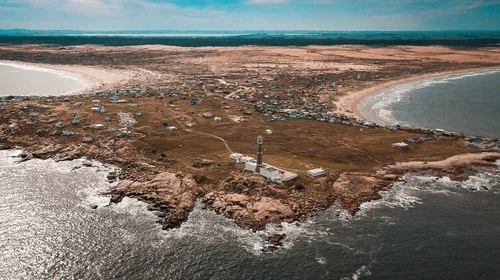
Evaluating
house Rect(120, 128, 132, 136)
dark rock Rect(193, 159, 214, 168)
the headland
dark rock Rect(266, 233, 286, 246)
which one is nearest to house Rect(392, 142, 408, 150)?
the headland

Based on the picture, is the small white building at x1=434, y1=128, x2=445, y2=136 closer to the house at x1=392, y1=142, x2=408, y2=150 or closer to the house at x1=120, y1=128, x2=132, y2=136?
the house at x1=392, y1=142, x2=408, y2=150

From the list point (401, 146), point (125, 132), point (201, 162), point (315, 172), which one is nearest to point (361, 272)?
point (315, 172)

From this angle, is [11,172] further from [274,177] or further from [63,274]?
[274,177]

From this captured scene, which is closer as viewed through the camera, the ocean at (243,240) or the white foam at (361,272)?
the white foam at (361,272)

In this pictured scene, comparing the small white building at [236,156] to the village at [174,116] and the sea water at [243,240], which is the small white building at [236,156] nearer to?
the village at [174,116]

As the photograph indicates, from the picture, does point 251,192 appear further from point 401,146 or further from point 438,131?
point 438,131

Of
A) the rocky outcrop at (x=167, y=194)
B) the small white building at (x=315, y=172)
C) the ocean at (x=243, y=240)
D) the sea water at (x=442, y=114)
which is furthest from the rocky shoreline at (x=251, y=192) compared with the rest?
the sea water at (x=442, y=114)

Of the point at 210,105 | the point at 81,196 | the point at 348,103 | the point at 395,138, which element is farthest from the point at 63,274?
the point at 348,103

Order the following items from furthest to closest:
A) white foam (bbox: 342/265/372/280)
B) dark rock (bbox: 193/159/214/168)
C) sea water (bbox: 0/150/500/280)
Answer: dark rock (bbox: 193/159/214/168) → sea water (bbox: 0/150/500/280) → white foam (bbox: 342/265/372/280)

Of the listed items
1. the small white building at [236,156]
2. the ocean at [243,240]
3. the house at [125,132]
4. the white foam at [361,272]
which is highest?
the house at [125,132]
